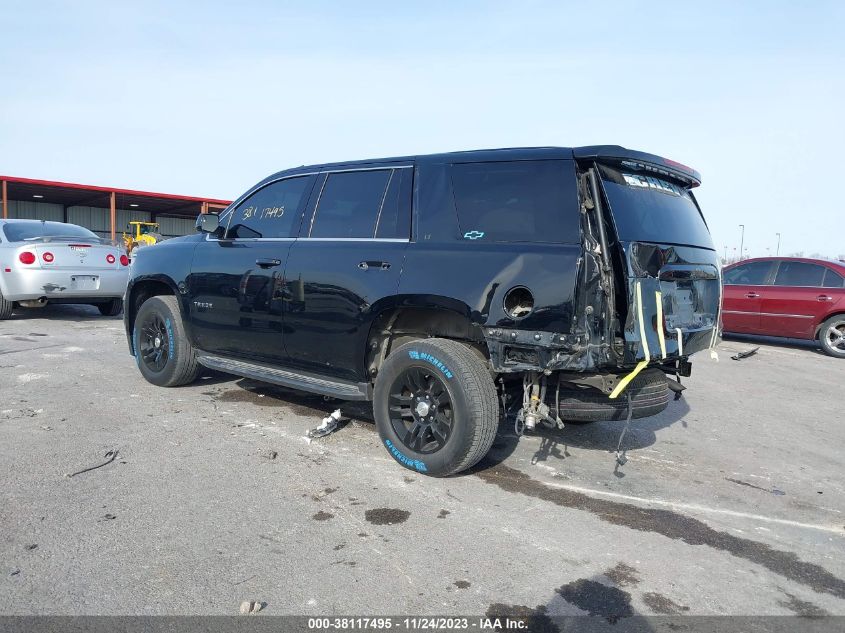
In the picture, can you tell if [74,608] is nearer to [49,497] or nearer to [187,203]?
[49,497]

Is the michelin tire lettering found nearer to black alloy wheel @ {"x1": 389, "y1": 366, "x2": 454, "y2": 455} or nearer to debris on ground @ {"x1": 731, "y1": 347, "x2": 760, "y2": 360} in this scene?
black alloy wheel @ {"x1": 389, "y1": 366, "x2": 454, "y2": 455}

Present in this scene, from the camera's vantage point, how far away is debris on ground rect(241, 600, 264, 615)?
92.1 inches

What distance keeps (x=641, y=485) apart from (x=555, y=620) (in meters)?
1.69

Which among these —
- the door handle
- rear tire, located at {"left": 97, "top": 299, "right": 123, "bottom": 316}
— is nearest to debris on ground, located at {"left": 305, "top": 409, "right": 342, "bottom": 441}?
the door handle

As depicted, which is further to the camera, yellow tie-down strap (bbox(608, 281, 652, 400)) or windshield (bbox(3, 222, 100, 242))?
windshield (bbox(3, 222, 100, 242))

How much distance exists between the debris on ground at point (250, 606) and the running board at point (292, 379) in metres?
1.83

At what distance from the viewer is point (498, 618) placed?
2.37 meters

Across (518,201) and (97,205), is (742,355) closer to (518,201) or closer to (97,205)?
(518,201)

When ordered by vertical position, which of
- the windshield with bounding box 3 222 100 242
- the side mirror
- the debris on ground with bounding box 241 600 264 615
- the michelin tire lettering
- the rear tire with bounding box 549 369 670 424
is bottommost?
the debris on ground with bounding box 241 600 264 615

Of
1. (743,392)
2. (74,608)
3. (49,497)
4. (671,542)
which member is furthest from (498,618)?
(743,392)

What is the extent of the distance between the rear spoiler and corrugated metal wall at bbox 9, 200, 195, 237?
116 feet

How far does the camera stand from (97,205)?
36.1 metres

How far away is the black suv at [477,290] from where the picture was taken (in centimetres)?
331

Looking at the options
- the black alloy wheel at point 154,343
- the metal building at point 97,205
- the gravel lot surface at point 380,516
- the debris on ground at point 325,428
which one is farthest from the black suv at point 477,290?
the metal building at point 97,205
